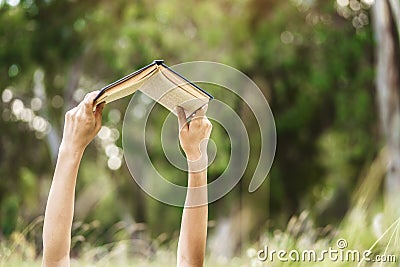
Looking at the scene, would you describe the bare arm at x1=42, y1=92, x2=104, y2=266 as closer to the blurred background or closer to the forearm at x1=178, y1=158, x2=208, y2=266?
the forearm at x1=178, y1=158, x2=208, y2=266

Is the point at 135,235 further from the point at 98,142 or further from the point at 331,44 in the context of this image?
the point at 331,44

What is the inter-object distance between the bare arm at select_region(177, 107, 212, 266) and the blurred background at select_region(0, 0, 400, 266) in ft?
15.3

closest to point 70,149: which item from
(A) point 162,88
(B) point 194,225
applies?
(A) point 162,88

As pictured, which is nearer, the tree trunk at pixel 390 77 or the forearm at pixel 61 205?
the forearm at pixel 61 205

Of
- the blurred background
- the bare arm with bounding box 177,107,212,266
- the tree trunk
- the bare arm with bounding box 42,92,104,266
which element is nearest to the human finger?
the bare arm with bounding box 177,107,212,266

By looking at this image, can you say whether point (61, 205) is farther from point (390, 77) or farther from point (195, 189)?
point (390, 77)

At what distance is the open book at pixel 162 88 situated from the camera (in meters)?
1.26

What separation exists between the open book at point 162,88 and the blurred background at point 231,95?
4.72 meters

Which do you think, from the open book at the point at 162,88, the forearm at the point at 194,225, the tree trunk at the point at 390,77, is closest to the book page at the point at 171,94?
the open book at the point at 162,88

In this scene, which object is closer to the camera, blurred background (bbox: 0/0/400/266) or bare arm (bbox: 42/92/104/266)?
bare arm (bbox: 42/92/104/266)

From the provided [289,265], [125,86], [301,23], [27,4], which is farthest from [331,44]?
[125,86]

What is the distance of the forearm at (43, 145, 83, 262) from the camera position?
1.25m

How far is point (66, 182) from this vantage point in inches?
49.4

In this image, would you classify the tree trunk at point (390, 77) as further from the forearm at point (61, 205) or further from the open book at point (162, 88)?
the forearm at point (61, 205)
